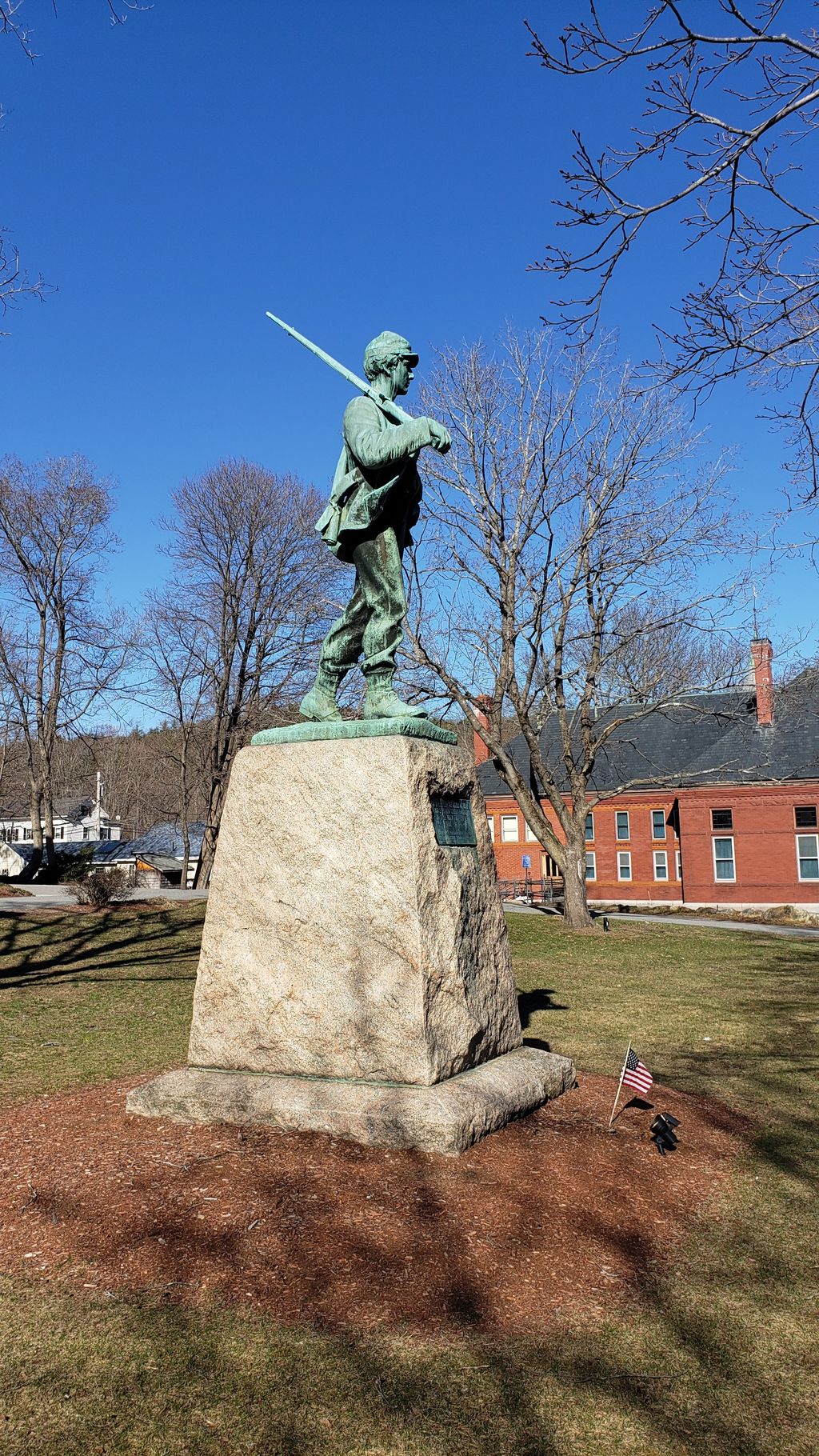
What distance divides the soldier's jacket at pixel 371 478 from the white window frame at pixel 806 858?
3097 cm

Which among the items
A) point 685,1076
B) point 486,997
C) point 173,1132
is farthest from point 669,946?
point 173,1132

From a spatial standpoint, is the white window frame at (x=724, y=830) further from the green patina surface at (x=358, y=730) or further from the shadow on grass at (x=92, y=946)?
the green patina surface at (x=358, y=730)

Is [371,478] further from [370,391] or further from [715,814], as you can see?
[715,814]

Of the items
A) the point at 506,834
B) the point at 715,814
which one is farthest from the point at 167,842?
the point at 715,814

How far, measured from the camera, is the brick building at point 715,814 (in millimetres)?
33188

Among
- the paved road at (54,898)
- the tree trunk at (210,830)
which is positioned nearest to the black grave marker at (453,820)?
the paved road at (54,898)

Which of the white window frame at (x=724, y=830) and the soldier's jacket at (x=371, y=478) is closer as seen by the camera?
the soldier's jacket at (x=371, y=478)

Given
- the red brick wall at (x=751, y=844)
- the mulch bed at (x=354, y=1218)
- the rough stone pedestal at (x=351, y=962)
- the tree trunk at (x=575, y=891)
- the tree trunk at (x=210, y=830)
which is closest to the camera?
the mulch bed at (x=354, y=1218)

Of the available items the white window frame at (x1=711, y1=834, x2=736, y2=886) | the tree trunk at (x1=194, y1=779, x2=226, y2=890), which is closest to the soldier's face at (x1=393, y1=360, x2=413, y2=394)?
the tree trunk at (x1=194, y1=779, x2=226, y2=890)

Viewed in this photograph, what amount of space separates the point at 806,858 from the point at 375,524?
31.6 m

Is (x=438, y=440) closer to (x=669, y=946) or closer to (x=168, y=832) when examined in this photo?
(x=669, y=946)

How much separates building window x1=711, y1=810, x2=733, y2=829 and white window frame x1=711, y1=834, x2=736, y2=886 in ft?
1.17

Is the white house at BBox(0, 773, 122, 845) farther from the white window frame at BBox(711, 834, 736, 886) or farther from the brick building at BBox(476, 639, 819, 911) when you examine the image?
the white window frame at BBox(711, 834, 736, 886)

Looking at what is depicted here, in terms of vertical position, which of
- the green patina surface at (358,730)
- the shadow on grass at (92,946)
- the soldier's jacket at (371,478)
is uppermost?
the soldier's jacket at (371,478)
